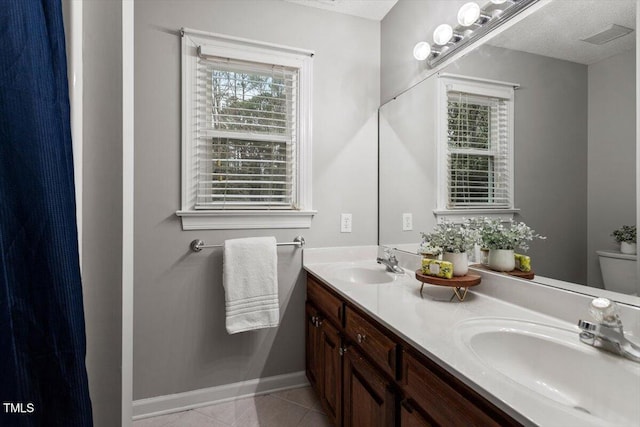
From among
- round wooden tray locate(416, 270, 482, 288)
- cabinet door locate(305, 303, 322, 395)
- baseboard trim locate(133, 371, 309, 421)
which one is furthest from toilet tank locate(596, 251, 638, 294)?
baseboard trim locate(133, 371, 309, 421)

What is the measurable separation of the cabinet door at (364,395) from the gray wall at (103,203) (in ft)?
2.85

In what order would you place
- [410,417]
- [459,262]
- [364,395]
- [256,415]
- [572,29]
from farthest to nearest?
[256,415] → [459,262] → [364,395] → [572,29] → [410,417]

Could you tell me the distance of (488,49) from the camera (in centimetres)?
140

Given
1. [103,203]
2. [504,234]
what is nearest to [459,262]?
[504,234]

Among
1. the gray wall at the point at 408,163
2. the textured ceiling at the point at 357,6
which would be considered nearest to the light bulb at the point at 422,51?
the gray wall at the point at 408,163

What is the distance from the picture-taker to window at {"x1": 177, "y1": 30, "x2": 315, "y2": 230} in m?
1.86

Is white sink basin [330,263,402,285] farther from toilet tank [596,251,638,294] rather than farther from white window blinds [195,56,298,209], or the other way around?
toilet tank [596,251,638,294]

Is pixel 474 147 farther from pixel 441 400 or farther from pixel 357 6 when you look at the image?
pixel 357 6

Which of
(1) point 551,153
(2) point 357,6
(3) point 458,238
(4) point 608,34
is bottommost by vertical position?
(3) point 458,238

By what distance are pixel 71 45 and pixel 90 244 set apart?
30cm

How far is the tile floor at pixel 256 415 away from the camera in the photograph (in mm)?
1746

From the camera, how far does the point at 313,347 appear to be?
194 cm

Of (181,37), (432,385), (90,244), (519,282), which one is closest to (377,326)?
(432,385)

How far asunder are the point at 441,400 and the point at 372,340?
0.39m
